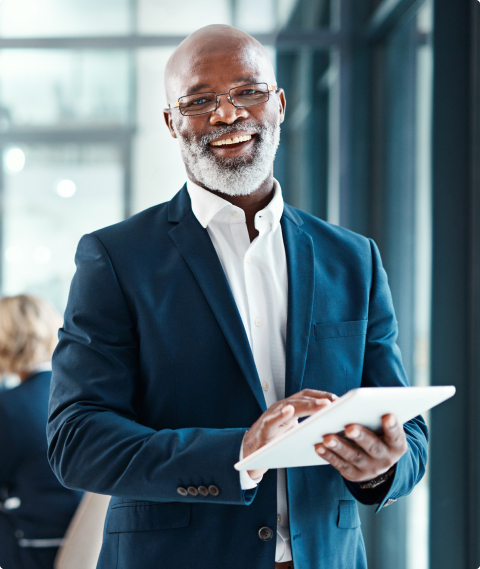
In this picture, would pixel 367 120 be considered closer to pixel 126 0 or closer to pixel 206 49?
pixel 126 0

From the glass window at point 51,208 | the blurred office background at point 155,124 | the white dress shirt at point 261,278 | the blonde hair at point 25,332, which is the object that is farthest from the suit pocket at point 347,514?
the glass window at point 51,208

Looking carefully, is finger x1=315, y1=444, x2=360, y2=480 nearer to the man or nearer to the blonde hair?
the man

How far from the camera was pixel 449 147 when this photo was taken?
2459 millimetres

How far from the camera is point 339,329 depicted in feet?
4.49

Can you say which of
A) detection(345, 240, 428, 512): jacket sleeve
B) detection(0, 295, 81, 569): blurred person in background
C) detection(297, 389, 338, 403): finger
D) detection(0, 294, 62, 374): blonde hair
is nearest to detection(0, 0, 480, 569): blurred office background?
detection(0, 294, 62, 374): blonde hair

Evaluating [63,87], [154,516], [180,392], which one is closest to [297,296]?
[180,392]

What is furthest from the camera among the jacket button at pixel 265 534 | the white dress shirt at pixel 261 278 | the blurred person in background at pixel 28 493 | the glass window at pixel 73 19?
the glass window at pixel 73 19

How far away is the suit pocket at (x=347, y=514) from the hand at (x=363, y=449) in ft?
1.00

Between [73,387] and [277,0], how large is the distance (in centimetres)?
329

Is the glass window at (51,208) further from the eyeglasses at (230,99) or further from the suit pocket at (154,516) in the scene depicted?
the suit pocket at (154,516)

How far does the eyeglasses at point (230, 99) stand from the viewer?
1434 mm

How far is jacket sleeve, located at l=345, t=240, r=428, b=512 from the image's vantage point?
125 cm

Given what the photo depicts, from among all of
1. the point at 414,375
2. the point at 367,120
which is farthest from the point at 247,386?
the point at 367,120

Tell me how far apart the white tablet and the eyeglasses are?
0.81 m
